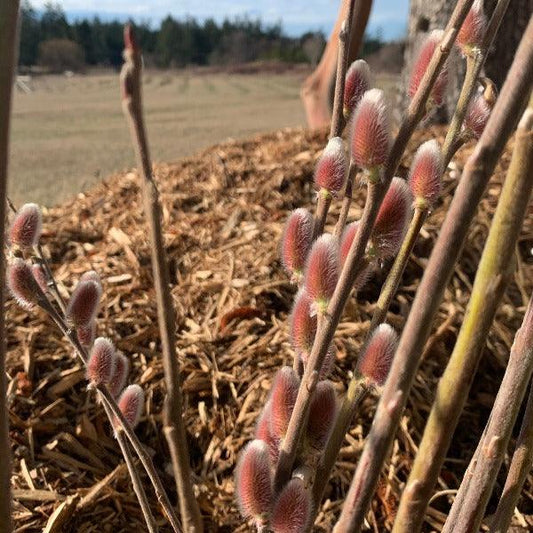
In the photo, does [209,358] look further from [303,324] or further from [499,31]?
[499,31]

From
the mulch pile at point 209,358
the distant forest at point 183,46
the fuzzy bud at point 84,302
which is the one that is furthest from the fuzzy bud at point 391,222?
the distant forest at point 183,46

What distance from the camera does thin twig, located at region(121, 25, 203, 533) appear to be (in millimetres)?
334

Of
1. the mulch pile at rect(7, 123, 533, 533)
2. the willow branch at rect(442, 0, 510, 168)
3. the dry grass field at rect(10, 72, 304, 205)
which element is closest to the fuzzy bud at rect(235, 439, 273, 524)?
the willow branch at rect(442, 0, 510, 168)

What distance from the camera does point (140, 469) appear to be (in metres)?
1.19

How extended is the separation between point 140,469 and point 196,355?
0.80 feet

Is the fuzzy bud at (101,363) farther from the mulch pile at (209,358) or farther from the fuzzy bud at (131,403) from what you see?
the mulch pile at (209,358)

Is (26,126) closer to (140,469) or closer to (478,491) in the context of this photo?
(140,469)

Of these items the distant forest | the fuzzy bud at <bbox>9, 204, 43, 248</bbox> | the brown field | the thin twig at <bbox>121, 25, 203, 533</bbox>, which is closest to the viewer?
the thin twig at <bbox>121, 25, 203, 533</bbox>

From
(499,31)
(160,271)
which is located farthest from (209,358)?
(499,31)

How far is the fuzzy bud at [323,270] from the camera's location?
0.48 meters

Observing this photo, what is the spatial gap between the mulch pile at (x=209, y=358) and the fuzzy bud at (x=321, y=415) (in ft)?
1.87

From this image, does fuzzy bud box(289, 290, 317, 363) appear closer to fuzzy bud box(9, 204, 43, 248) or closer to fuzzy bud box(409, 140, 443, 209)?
fuzzy bud box(409, 140, 443, 209)

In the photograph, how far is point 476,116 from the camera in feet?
1.76

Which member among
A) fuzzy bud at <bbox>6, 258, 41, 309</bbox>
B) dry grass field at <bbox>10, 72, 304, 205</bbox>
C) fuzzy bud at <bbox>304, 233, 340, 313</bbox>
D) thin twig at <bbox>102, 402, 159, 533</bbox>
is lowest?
dry grass field at <bbox>10, 72, 304, 205</bbox>
